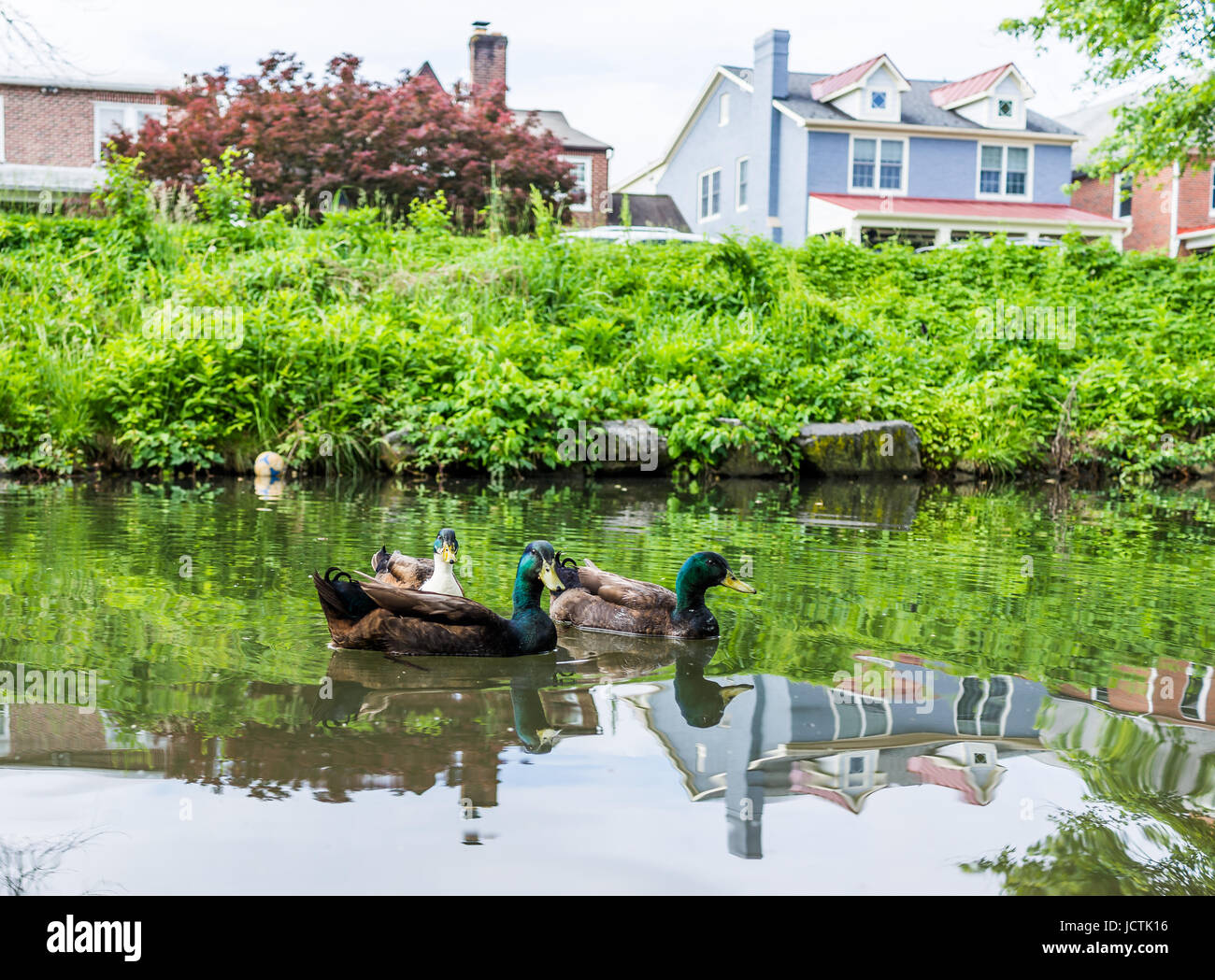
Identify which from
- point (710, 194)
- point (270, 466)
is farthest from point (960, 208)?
point (270, 466)

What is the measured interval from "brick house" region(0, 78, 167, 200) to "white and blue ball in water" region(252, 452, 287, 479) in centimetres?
2437

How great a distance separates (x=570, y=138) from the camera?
42.3 metres

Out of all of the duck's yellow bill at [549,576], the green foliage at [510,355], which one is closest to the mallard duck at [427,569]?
the duck's yellow bill at [549,576]

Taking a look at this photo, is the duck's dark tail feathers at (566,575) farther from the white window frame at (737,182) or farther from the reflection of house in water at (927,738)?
the white window frame at (737,182)

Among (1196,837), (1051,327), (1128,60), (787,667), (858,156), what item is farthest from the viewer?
(858,156)

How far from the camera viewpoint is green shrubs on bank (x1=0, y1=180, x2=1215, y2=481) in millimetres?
13445

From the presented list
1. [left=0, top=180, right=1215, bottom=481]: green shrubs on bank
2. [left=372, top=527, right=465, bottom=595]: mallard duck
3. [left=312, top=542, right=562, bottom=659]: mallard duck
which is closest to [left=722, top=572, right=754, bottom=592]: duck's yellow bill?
[left=312, top=542, right=562, bottom=659]: mallard duck

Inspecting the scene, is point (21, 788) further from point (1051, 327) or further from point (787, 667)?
point (1051, 327)

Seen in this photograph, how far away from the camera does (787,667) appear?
5.20 meters

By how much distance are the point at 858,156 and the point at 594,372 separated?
84.0 feet

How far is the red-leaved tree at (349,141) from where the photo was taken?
81.9ft

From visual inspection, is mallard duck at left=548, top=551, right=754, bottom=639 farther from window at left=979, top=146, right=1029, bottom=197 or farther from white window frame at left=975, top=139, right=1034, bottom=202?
window at left=979, top=146, right=1029, bottom=197

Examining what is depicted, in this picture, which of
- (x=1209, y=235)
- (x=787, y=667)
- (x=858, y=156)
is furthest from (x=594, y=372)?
(x=1209, y=235)

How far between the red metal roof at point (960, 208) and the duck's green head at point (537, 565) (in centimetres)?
3050
